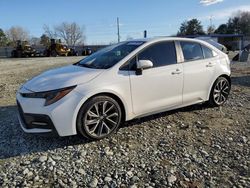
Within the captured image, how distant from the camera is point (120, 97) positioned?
488 centimetres

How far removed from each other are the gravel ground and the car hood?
35.6 inches

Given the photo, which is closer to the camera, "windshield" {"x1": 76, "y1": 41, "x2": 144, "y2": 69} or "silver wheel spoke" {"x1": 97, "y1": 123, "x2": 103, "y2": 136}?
"silver wheel spoke" {"x1": 97, "y1": 123, "x2": 103, "y2": 136}

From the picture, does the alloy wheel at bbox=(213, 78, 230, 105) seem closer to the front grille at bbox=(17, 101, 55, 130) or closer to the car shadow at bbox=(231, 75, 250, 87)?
the car shadow at bbox=(231, 75, 250, 87)

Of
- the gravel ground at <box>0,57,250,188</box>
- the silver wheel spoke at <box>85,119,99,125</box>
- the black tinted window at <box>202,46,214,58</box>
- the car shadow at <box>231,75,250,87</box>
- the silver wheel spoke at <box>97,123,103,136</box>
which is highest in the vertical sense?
the black tinted window at <box>202,46,214,58</box>

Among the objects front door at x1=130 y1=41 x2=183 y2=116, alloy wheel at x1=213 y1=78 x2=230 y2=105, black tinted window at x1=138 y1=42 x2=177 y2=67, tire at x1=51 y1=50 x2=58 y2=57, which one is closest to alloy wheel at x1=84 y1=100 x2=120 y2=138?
front door at x1=130 y1=41 x2=183 y2=116

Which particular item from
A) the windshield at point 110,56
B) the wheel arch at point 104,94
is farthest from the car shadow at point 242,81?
the wheel arch at point 104,94

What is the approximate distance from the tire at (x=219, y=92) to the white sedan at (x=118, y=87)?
1.5 inches

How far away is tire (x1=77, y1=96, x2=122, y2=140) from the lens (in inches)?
180

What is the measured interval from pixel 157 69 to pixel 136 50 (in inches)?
19.8

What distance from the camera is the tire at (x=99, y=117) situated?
4566 millimetres

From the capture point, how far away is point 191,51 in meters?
6.03

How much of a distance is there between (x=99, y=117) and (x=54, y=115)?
74cm

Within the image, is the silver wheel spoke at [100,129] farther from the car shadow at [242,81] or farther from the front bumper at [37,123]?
the car shadow at [242,81]

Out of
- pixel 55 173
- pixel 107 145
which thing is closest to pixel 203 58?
pixel 107 145
